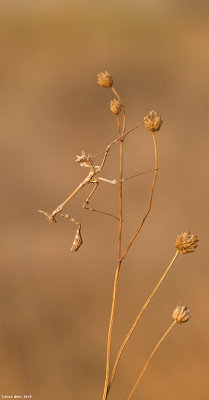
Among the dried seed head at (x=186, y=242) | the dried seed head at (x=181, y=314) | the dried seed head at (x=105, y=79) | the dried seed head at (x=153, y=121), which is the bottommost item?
the dried seed head at (x=181, y=314)

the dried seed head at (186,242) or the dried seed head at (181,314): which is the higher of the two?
the dried seed head at (186,242)

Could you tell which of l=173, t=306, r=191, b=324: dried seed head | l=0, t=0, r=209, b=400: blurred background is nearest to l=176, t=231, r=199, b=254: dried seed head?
l=173, t=306, r=191, b=324: dried seed head

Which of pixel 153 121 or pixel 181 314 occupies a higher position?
pixel 153 121

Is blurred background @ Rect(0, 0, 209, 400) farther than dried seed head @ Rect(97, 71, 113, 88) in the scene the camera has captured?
Yes

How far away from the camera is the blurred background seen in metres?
0.70

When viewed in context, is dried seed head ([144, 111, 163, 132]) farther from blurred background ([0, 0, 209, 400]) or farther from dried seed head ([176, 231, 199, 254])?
blurred background ([0, 0, 209, 400])

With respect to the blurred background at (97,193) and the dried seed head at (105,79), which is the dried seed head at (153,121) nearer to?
the dried seed head at (105,79)

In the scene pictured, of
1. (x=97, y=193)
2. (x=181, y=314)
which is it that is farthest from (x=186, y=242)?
(x=97, y=193)

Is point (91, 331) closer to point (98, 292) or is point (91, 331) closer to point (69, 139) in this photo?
point (98, 292)

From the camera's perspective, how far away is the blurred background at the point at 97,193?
0.70 m

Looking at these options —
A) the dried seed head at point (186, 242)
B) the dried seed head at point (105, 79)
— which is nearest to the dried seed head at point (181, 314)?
the dried seed head at point (186, 242)

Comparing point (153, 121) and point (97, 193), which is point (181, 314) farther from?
point (97, 193)

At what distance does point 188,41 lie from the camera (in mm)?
1105

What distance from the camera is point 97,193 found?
982 mm
